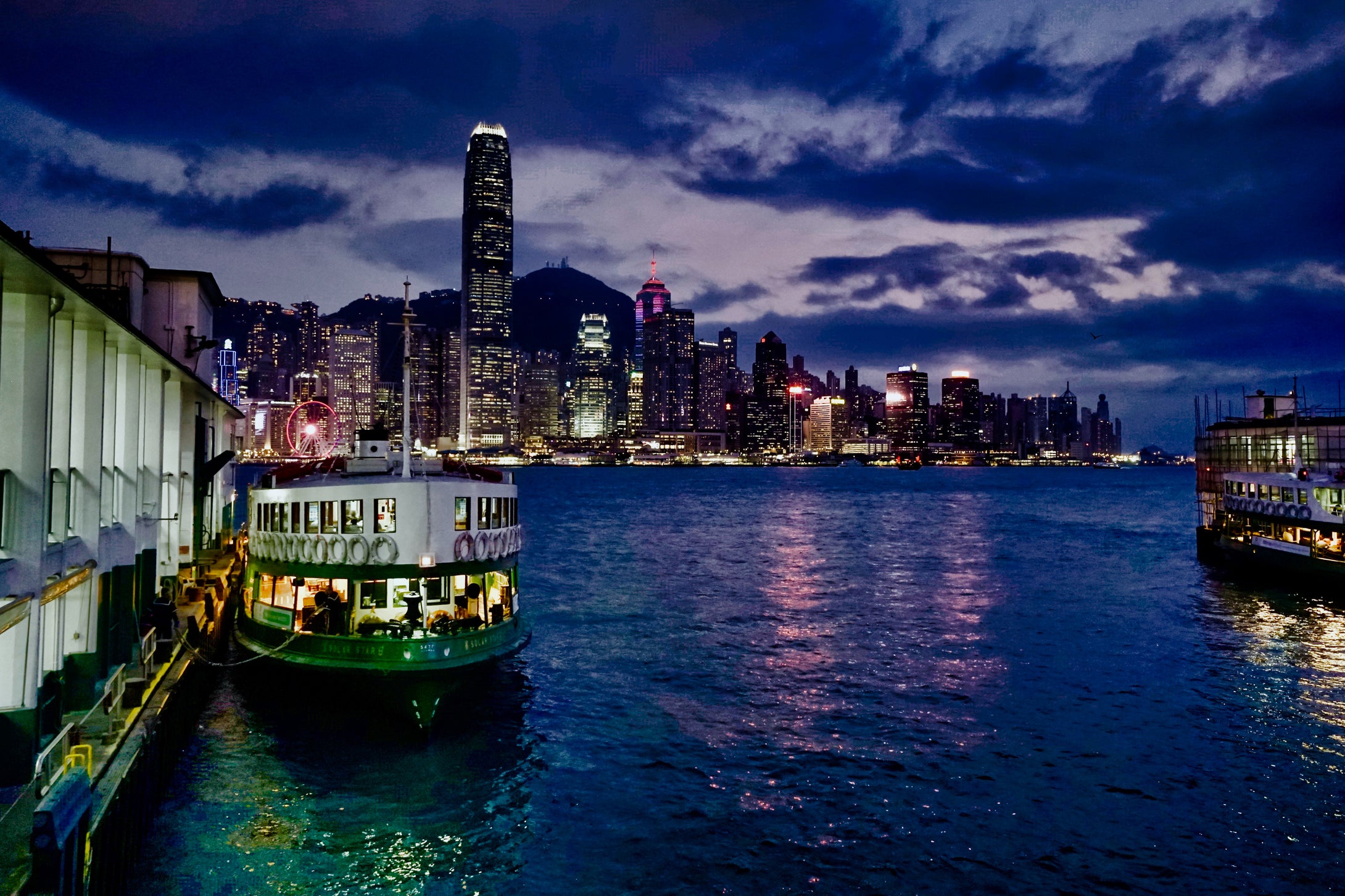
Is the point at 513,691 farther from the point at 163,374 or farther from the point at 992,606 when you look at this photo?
Result: the point at 992,606

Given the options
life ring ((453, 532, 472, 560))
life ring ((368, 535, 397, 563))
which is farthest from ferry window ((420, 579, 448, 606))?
life ring ((368, 535, 397, 563))

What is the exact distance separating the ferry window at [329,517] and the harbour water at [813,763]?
16.0ft

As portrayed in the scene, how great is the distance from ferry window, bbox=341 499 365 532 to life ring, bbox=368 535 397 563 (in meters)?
0.79

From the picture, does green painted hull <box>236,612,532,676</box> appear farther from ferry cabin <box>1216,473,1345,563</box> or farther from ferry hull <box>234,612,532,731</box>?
ferry cabin <box>1216,473,1345,563</box>

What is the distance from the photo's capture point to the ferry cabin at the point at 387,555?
74.0 feet

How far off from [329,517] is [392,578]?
112 inches

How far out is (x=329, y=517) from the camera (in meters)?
23.5

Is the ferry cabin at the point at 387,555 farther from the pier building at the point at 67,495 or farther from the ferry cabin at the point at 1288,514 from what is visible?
the ferry cabin at the point at 1288,514

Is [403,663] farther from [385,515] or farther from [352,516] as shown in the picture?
[352,516]

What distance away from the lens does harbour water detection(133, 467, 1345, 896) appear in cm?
1555

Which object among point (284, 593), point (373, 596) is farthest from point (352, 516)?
point (284, 593)

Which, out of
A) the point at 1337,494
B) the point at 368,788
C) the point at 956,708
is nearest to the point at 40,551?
the point at 368,788

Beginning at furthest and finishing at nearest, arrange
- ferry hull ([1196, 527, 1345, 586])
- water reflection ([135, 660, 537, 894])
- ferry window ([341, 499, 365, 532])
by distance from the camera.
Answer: ferry hull ([1196, 527, 1345, 586]), ferry window ([341, 499, 365, 532]), water reflection ([135, 660, 537, 894])

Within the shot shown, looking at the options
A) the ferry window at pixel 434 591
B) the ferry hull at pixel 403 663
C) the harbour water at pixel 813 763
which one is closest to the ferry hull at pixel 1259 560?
the harbour water at pixel 813 763
